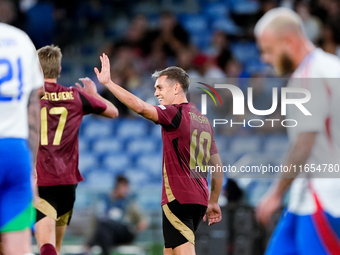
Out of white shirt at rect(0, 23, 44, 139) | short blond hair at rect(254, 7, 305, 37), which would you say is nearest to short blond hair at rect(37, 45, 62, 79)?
white shirt at rect(0, 23, 44, 139)

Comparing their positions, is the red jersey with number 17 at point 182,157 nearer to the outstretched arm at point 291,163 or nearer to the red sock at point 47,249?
the red sock at point 47,249

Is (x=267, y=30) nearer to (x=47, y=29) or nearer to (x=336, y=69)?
(x=336, y=69)

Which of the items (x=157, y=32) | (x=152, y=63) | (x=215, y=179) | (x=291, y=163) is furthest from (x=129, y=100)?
(x=157, y=32)

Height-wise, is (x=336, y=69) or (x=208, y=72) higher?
(x=208, y=72)

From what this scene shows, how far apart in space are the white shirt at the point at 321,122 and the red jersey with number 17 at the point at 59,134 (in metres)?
3.07

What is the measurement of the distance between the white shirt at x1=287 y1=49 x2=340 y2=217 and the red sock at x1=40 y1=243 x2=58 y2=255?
2.91m

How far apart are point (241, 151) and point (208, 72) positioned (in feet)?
7.97

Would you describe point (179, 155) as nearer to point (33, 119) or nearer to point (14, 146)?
point (33, 119)

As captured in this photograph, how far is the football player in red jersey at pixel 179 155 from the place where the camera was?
5066 mm

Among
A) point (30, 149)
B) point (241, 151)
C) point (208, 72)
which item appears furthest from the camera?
Answer: point (208, 72)

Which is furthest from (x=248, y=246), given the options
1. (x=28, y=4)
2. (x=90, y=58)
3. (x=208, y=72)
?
(x=28, y=4)

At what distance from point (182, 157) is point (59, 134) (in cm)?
146

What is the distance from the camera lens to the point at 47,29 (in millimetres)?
13953

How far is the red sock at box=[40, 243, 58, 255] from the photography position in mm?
5449
